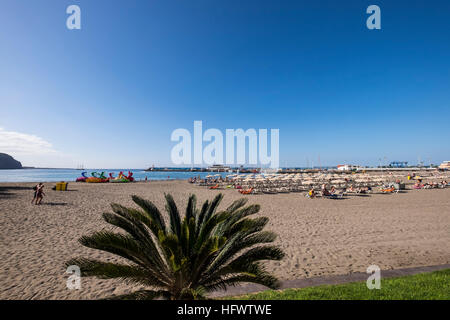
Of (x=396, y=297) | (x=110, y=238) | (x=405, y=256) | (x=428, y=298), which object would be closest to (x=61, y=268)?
(x=110, y=238)

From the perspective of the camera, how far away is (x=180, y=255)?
279 cm

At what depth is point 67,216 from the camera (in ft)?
36.3

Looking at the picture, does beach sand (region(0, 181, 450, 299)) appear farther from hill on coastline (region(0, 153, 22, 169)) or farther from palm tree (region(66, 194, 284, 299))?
hill on coastline (region(0, 153, 22, 169))

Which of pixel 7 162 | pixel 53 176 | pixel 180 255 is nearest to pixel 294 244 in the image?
pixel 180 255

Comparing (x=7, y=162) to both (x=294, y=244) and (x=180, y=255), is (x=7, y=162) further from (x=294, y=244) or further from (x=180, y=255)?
(x=180, y=255)

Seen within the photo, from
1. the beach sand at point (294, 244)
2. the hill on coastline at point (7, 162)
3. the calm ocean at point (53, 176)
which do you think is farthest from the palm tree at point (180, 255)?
the hill on coastline at point (7, 162)

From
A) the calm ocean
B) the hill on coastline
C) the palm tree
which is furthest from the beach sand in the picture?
the hill on coastline

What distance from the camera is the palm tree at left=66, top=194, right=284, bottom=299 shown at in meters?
2.64

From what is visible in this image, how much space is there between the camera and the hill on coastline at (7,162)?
135 meters

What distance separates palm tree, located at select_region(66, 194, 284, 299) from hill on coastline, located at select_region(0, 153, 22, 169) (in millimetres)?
197220

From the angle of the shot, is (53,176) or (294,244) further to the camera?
(53,176)

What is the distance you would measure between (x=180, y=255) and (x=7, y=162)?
205147 mm

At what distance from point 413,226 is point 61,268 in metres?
14.0
